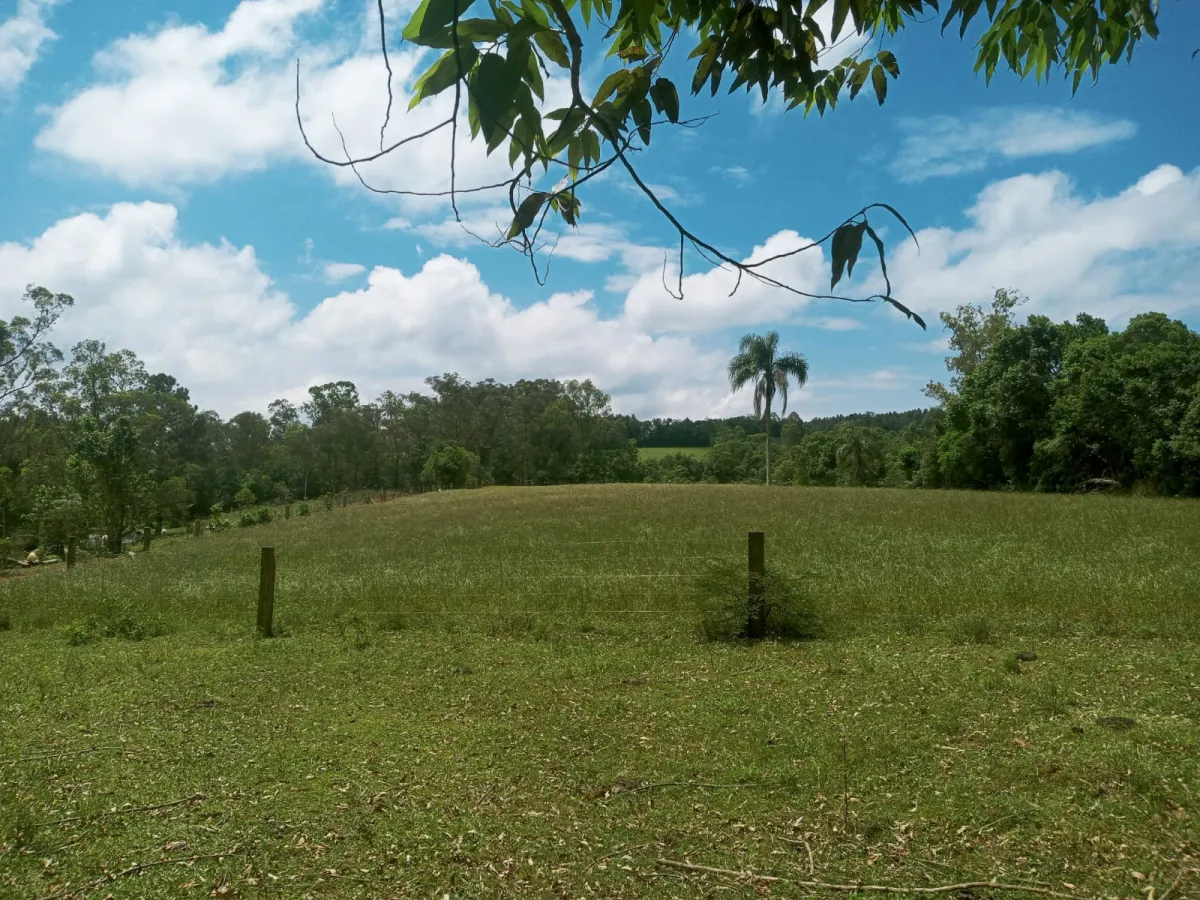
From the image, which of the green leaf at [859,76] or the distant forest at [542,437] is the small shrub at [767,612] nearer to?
the green leaf at [859,76]

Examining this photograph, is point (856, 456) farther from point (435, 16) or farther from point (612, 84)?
point (435, 16)

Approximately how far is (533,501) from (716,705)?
1060 inches

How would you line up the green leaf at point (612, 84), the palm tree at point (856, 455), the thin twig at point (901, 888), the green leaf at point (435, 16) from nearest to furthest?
the green leaf at point (435, 16) < the green leaf at point (612, 84) < the thin twig at point (901, 888) < the palm tree at point (856, 455)

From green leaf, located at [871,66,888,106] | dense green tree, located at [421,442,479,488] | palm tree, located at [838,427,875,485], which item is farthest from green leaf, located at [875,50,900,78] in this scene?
dense green tree, located at [421,442,479,488]

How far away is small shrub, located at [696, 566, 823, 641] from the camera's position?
7605 mm

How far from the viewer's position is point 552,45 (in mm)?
1572

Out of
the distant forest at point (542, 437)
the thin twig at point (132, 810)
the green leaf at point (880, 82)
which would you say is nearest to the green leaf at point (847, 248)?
the green leaf at point (880, 82)

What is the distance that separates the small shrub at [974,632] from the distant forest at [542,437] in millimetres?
22336

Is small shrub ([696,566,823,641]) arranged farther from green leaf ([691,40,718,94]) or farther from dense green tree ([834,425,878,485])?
dense green tree ([834,425,878,485])

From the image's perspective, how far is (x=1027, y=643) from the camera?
23.1 feet

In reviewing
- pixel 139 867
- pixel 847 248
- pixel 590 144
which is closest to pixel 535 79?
pixel 590 144

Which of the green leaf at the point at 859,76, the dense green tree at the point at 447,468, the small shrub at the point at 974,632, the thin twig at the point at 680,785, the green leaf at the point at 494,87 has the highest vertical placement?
the green leaf at the point at 859,76

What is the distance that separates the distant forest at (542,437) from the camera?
87.0 feet

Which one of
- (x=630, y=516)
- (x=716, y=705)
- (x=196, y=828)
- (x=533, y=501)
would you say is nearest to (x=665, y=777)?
(x=716, y=705)
